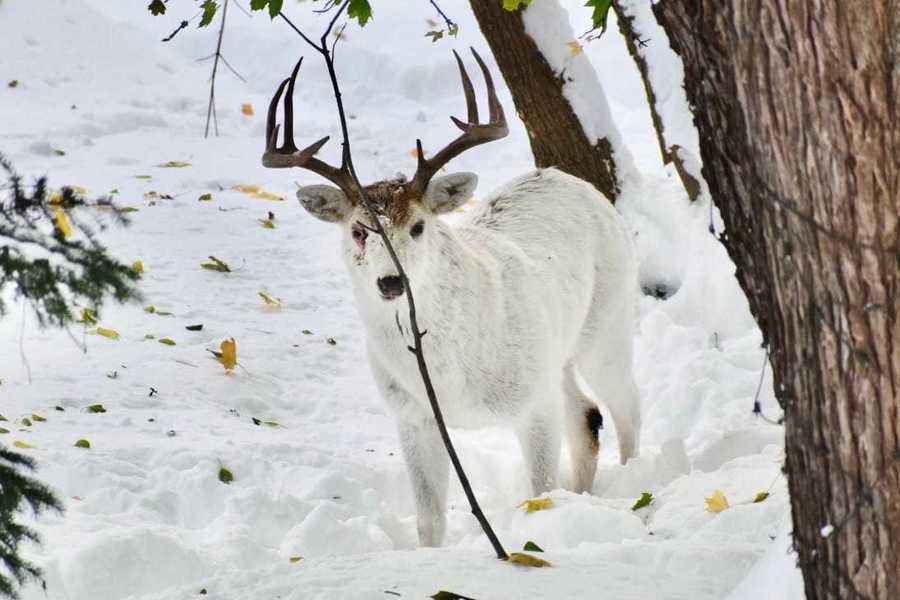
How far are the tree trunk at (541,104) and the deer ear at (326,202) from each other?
3290 millimetres

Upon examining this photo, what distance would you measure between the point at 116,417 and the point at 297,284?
9.62ft

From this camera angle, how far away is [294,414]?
743 centimetres

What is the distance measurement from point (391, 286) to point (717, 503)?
1.71 m

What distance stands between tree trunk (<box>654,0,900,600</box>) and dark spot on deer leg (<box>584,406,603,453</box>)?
3.69m

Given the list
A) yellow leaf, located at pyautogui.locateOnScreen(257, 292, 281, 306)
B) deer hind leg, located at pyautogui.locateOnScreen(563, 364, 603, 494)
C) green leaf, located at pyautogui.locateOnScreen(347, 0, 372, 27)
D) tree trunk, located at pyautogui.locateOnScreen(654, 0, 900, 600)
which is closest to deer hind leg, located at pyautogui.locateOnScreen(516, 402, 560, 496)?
deer hind leg, located at pyautogui.locateOnScreen(563, 364, 603, 494)

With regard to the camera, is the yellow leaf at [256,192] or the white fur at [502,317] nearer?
→ the white fur at [502,317]

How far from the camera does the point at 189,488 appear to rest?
595 cm

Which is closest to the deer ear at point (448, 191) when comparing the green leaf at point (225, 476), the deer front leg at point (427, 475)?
the deer front leg at point (427, 475)

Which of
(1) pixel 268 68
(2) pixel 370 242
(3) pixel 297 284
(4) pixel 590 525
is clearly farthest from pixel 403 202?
(1) pixel 268 68

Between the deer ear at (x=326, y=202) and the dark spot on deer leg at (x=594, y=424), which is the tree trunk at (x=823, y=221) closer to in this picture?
the deer ear at (x=326, y=202)

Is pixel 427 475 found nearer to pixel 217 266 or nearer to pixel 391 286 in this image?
pixel 391 286

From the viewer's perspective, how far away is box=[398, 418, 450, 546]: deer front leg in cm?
572

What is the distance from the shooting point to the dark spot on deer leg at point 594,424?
6.56 meters

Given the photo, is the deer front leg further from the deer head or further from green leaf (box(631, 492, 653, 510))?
green leaf (box(631, 492, 653, 510))
